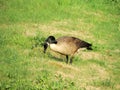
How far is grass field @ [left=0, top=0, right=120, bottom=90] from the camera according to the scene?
1023 cm

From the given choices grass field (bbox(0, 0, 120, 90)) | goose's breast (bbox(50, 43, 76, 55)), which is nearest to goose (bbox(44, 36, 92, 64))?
goose's breast (bbox(50, 43, 76, 55))

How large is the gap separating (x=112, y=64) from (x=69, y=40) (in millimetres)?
2035

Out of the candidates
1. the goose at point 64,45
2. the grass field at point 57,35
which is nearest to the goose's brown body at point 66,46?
the goose at point 64,45

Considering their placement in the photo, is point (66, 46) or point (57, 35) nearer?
point (66, 46)

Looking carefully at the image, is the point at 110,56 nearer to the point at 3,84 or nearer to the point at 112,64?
the point at 112,64

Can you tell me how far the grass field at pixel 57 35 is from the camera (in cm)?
1023

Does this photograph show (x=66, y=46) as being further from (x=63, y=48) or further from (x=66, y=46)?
(x=63, y=48)

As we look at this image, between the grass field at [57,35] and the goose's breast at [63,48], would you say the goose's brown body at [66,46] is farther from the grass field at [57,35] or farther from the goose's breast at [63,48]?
the grass field at [57,35]

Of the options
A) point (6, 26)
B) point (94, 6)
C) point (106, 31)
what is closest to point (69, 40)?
point (6, 26)

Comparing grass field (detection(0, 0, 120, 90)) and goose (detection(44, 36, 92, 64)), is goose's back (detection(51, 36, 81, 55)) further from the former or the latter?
grass field (detection(0, 0, 120, 90))

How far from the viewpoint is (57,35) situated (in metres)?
15.1

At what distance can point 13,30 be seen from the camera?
1448 centimetres

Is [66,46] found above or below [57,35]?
above

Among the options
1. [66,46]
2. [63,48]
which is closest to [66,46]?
[66,46]
